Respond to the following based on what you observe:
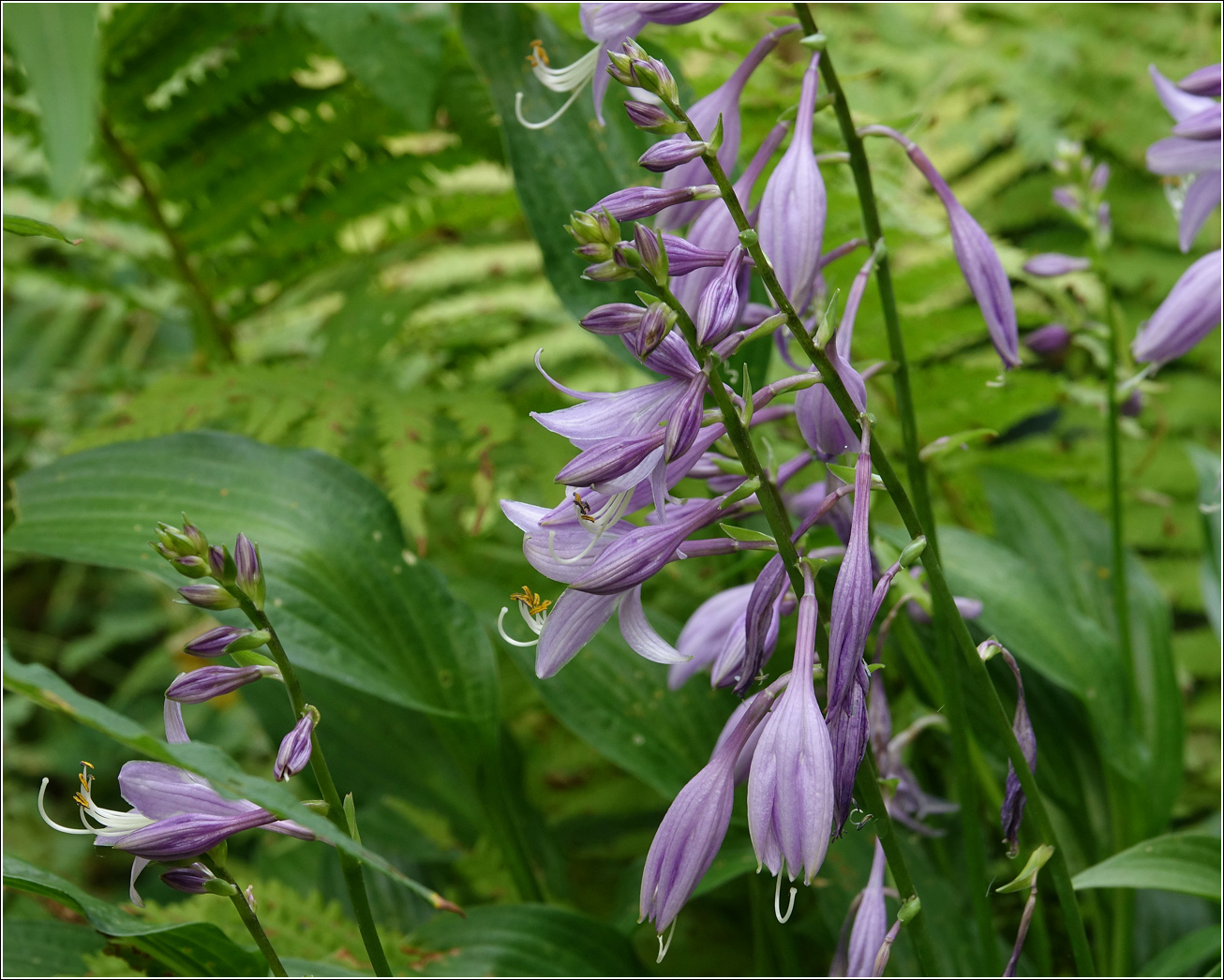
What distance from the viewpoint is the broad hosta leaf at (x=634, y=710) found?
1007 mm

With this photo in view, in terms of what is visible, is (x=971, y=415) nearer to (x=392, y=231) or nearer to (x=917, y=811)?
(x=917, y=811)

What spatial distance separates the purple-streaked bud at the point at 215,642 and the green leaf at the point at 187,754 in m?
0.08

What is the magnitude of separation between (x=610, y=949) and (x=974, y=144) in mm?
1840

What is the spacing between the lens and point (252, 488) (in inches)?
39.7

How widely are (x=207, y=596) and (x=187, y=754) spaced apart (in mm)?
103

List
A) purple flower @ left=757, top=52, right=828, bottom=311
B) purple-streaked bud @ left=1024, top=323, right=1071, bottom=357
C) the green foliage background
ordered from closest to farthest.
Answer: purple flower @ left=757, top=52, right=828, bottom=311 < the green foliage background < purple-streaked bud @ left=1024, top=323, right=1071, bottom=357

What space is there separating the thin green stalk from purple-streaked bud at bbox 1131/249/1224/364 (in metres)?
0.37

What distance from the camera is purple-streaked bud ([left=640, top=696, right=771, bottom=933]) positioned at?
57cm

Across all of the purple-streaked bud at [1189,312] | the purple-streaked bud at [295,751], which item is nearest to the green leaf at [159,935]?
the purple-streaked bud at [295,751]

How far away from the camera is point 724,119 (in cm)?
83

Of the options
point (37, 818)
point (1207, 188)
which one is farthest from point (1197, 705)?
point (37, 818)

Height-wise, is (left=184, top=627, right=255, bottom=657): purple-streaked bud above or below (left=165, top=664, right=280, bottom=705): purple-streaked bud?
above

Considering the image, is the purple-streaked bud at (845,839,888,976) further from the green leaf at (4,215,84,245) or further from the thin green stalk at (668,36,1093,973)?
the green leaf at (4,215,84,245)

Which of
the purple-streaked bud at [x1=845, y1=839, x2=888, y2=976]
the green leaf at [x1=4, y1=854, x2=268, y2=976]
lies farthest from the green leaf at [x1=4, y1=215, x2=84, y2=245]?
the purple-streaked bud at [x1=845, y1=839, x2=888, y2=976]
